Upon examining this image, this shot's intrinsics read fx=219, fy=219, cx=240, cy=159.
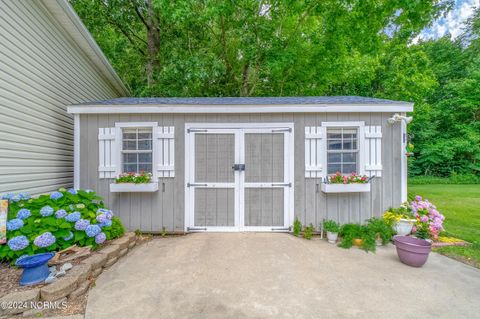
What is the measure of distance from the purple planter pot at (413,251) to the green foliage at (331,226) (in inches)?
33.2

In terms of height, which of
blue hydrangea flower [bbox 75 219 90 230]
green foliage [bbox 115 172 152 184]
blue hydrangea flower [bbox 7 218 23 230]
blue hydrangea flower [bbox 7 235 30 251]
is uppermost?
green foliage [bbox 115 172 152 184]

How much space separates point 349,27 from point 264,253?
23.4ft

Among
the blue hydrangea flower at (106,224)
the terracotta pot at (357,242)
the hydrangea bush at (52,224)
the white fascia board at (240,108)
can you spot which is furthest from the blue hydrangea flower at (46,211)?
the terracotta pot at (357,242)

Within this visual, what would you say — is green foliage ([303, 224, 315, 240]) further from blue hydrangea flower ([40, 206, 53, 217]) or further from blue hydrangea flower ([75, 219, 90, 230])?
blue hydrangea flower ([40, 206, 53, 217])

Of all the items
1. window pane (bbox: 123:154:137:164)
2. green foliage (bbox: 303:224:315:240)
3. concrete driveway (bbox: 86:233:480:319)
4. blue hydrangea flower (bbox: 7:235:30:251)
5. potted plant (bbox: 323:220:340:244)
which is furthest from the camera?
window pane (bbox: 123:154:137:164)

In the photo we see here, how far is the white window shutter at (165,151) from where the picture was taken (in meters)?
3.90

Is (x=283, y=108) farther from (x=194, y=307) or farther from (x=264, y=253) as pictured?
(x=194, y=307)

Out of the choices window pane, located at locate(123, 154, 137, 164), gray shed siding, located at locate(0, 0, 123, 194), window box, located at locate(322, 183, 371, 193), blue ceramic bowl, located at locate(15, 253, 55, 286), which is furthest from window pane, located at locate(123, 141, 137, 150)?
window box, located at locate(322, 183, 371, 193)

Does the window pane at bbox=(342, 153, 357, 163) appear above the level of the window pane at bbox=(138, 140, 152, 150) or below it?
below

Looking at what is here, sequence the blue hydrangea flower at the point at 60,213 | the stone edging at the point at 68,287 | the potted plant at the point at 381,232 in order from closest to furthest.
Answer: the stone edging at the point at 68,287 < the blue hydrangea flower at the point at 60,213 < the potted plant at the point at 381,232

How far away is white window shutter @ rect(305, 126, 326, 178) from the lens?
391 cm

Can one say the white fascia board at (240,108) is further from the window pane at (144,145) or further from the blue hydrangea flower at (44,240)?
the blue hydrangea flower at (44,240)

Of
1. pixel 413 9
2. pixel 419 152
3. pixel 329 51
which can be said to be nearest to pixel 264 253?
pixel 413 9

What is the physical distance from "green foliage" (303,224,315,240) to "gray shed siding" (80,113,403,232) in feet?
0.33
